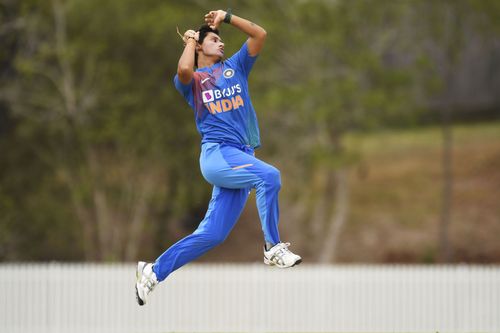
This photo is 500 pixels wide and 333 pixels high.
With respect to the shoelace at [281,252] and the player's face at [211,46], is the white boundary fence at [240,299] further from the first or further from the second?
the player's face at [211,46]

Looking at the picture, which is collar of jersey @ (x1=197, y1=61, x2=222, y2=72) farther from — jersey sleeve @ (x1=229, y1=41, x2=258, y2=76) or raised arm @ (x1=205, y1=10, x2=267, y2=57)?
raised arm @ (x1=205, y1=10, x2=267, y2=57)

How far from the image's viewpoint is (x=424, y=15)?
25.9m

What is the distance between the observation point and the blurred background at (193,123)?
2544 centimetres

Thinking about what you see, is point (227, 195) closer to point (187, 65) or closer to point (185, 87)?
point (185, 87)

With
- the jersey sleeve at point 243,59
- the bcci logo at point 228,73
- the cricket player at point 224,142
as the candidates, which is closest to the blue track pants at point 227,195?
the cricket player at point 224,142

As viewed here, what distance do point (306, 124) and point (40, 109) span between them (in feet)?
25.1

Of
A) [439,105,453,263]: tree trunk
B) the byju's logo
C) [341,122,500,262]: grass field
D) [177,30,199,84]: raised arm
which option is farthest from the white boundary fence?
[341,122,500,262]: grass field

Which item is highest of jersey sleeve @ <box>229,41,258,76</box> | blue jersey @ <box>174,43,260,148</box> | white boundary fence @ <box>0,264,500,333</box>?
jersey sleeve @ <box>229,41,258,76</box>

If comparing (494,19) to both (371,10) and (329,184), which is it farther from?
(329,184)

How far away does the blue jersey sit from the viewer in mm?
8094

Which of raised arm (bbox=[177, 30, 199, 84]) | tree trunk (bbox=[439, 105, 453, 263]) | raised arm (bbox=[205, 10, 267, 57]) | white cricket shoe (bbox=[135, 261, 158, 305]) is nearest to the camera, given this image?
raised arm (bbox=[177, 30, 199, 84])

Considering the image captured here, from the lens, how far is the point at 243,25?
8062 mm

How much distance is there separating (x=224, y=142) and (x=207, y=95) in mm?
427

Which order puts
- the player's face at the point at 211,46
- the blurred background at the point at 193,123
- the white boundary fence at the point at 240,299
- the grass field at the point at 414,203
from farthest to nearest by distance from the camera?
the grass field at the point at 414,203 → the blurred background at the point at 193,123 → the white boundary fence at the point at 240,299 → the player's face at the point at 211,46
